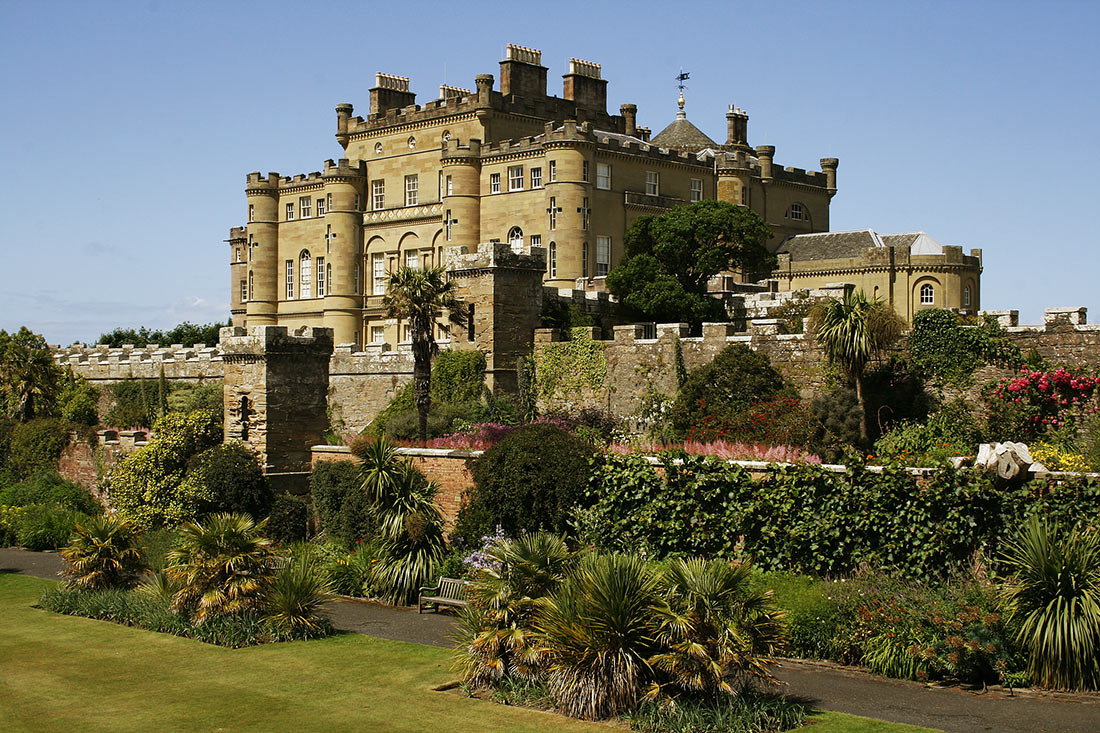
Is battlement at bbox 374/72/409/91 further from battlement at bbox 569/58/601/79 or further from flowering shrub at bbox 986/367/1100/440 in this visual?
flowering shrub at bbox 986/367/1100/440

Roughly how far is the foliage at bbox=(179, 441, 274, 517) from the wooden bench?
8.99m

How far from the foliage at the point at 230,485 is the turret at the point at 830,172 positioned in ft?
120

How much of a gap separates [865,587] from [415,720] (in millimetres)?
6784

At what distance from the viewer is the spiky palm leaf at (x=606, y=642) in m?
13.7

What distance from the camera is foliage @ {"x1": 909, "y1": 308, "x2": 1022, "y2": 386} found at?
25.4 meters

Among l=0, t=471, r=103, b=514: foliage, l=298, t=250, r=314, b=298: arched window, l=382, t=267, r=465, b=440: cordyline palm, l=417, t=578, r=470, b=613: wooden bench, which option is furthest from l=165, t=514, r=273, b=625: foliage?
l=298, t=250, r=314, b=298: arched window

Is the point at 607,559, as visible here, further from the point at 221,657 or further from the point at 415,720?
the point at 221,657

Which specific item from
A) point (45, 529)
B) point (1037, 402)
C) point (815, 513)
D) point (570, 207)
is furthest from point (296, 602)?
point (570, 207)

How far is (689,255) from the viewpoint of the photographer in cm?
4300

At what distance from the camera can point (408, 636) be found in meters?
19.0

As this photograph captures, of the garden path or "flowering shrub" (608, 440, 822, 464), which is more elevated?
"flowering shrub" (608, 440, 822, 464)

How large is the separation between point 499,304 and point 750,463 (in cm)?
1412

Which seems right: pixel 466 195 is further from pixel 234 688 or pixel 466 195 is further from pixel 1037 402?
pixel 234 688

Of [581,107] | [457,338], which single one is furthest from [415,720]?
[581,107]
